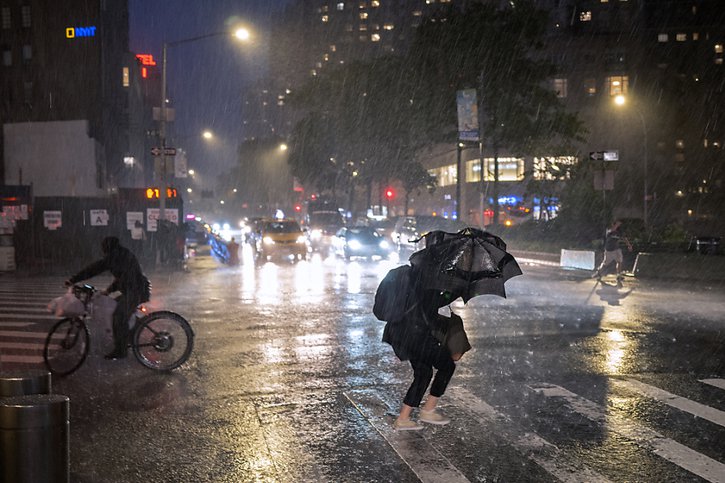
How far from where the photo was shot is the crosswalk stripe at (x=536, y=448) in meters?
5.50

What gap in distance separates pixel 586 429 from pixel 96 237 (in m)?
29.6

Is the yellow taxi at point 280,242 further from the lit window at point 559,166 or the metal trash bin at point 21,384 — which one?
the metal trash bin at point 21,384

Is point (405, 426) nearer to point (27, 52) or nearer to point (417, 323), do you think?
point (417, 323)

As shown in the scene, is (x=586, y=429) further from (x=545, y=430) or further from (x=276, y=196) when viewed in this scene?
(x=276, y=196)

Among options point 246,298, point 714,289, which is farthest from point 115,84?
point 714,289

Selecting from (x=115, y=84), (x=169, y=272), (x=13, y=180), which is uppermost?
(x=115, y=84)

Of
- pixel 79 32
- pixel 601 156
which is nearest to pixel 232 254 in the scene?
pixel 601 156

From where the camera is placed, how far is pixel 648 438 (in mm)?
6449

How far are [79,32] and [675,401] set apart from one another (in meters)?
47.2

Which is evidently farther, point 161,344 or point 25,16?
point 25,16

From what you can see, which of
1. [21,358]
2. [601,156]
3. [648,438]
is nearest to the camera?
[648,438]

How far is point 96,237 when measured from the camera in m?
32.7

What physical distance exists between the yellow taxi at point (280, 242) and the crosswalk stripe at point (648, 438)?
25767 millimetres

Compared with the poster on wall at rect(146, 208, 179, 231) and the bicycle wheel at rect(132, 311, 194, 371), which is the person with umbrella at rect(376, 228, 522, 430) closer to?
the bicycle wheel at rect(132, 311, 194, 371)
